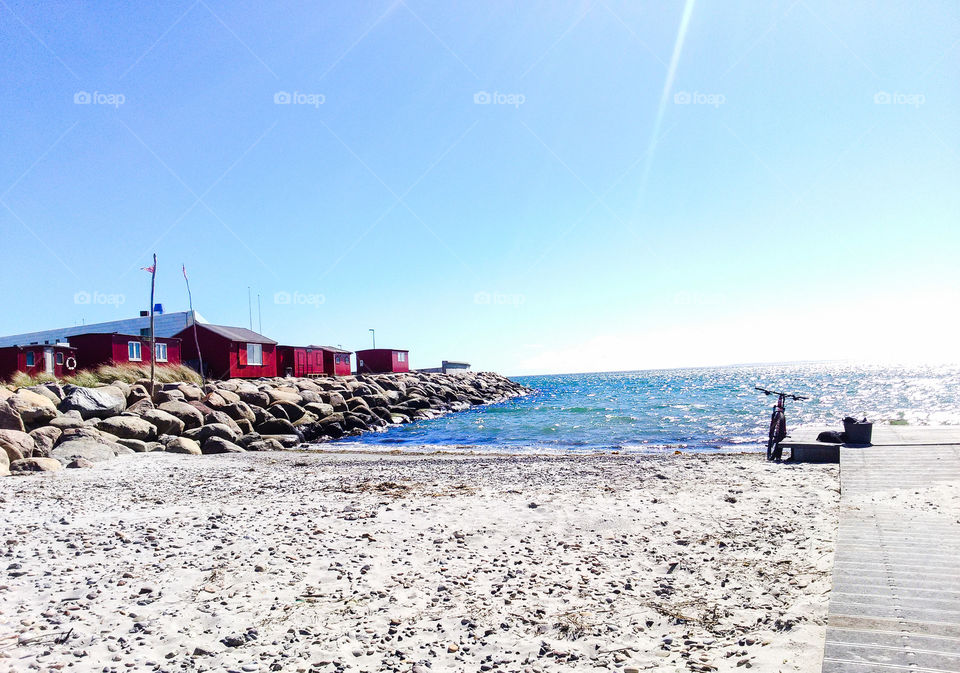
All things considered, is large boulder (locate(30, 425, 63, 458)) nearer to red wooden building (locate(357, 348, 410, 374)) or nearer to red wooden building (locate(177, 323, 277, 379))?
red wooden building (locate(177, 323, 277, 379))

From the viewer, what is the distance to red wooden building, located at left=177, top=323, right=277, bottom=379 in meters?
39.9

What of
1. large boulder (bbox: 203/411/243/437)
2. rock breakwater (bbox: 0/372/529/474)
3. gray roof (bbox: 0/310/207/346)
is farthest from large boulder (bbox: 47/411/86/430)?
gray roof (bbox: 0/310/207/346)

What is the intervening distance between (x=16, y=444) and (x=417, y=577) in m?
12.5

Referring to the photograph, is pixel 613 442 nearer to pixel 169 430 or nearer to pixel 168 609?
pixel 169 430

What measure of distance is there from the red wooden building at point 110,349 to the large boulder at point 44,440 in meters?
18.3

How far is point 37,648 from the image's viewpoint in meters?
4.52

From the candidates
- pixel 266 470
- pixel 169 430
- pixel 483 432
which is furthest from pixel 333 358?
pixel 266 470

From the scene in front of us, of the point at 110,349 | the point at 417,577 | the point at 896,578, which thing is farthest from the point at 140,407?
the point at 896,578

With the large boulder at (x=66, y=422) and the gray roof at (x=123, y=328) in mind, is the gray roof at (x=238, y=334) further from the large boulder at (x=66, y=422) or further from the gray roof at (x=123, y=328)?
the large boulder at (x=66, y=422)

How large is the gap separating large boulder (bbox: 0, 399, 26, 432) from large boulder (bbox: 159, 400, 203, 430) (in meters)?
5.79

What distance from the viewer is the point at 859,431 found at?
42.4ft

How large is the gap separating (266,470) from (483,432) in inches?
667

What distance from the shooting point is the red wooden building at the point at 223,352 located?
131 ft

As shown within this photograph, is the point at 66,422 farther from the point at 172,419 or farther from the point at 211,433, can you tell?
the point at 211,433
